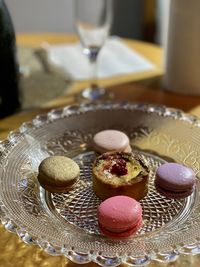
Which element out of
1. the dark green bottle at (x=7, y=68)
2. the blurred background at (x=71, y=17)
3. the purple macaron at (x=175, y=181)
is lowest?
the blurred background at (x=71, y=17)

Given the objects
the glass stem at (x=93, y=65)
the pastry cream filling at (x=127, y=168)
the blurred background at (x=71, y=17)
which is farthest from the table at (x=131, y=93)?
the blurred background at (x=71, y=17)

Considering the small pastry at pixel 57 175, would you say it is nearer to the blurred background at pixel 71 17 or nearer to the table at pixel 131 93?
the table at pixel 131 93

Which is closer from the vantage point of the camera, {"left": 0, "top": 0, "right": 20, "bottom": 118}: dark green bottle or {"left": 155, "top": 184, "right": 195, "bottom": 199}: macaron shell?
{"left": 155, "top": 184, "right": 195, "bottom": 199}: macaron shell

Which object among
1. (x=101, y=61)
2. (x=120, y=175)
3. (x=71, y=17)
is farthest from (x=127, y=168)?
(x=71, y=17)

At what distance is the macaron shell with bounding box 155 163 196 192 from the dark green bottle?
12.1 inches

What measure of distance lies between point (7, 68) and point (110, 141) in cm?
23

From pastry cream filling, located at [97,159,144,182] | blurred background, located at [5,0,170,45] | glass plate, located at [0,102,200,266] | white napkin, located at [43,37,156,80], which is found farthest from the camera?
blurred background, located at [5,0,170,45]

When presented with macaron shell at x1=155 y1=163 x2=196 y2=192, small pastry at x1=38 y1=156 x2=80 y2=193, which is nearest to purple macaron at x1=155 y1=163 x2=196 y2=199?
macaron shell at x1=155 y1=163 x2=196 y2=192

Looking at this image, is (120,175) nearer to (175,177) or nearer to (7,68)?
(175,177)

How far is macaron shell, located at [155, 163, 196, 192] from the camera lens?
2.15 ft

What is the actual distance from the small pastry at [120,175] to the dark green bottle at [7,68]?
0.25 m

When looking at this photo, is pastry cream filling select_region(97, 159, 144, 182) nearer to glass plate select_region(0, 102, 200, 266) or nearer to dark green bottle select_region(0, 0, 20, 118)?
glass plate select_region(0, 102, 200, 266)

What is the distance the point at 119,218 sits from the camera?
1.92 ft

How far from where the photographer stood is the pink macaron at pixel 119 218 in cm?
58
